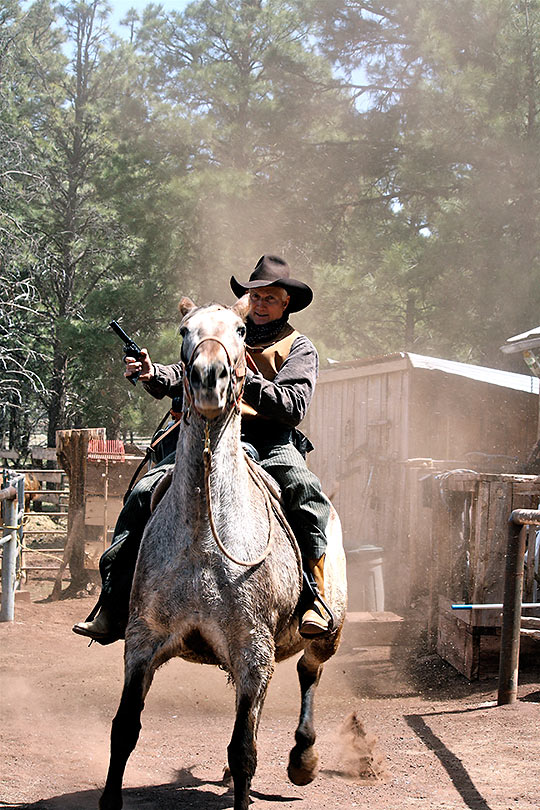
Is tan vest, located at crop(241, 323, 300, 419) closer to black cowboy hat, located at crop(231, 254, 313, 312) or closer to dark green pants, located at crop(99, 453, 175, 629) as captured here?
black cowboy hat, located at crop(231, 254, 313, 312)

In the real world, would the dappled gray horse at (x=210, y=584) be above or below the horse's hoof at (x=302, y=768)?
above

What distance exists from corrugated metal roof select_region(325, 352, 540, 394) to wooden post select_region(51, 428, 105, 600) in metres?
4.48

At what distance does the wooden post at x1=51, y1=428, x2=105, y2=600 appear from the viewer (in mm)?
11883

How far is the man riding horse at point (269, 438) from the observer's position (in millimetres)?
4074

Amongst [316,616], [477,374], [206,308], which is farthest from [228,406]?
[477,374]

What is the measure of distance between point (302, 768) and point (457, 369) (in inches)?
333

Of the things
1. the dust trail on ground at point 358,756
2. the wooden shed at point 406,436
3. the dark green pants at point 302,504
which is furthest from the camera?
the wooden shed at point 406,436

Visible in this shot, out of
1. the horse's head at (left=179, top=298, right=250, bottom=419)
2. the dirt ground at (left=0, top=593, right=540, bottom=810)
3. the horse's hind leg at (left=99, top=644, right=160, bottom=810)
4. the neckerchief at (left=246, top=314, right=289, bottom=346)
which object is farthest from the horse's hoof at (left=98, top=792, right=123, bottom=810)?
the neckerchief at (left=246, top=314, right=289, bottom=346)

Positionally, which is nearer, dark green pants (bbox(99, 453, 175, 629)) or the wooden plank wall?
Result: dark green pants (bbox(99, 453, 175, 629))

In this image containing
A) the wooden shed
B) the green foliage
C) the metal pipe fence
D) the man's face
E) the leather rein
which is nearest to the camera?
the leather rein

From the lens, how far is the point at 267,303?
15.9ft

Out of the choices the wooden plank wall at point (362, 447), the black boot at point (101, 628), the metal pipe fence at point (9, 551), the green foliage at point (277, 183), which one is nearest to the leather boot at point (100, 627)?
the black boot at point (101, 628)

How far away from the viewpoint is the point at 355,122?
20.1 metres

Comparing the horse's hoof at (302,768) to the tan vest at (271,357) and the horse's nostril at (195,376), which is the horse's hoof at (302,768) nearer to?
the tan vest at (271,357)
